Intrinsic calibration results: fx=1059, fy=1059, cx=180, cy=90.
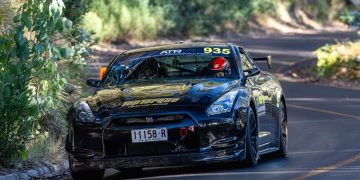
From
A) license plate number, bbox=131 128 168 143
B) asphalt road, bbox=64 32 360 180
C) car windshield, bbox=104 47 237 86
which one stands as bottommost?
asphalt road, bbox=64 32 360 180

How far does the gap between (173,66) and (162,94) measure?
121cm

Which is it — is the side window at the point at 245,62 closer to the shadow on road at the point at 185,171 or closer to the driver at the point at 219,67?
the driver at the point at 219,67

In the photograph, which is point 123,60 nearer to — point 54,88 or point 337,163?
point 54,88

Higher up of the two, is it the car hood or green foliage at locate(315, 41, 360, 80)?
the car hood

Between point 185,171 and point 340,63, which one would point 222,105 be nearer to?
point 185,171

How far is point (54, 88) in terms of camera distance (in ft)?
44.3

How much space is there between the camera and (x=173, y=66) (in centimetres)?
1259

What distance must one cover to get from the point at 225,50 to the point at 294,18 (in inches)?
2390

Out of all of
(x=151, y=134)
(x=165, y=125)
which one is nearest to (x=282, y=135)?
(x=165, y=125)

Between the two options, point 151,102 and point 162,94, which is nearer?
point 151,102

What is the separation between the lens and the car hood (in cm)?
1119

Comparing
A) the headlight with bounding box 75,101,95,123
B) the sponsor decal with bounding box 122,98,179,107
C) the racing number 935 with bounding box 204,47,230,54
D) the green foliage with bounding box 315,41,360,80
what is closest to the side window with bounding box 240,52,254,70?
the racing number 935 with bounding box 204,47,230,54

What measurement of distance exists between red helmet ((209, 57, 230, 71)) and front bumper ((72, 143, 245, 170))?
1.56 metres

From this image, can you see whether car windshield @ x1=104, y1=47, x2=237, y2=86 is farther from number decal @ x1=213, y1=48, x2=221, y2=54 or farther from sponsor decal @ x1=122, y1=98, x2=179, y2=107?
sponsor decal @ x1=122, y1=98, x2=179, y2=107
